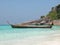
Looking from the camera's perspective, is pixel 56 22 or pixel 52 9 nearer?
pixel 56 22

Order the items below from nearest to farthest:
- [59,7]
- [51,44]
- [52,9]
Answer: [51,44] → [59,7] → [52,9]

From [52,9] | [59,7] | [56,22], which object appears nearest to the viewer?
[56,22]

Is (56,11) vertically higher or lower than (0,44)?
Answer: higher

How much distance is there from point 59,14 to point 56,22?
→ 36.0 feet

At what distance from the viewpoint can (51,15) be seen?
8712 cm

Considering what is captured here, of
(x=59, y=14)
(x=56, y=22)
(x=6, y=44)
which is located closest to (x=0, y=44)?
(x=6, y=44)

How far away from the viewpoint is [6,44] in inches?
540

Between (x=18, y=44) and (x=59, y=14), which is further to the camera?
(x=59, y=14)

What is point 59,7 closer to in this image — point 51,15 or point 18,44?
point 51,15

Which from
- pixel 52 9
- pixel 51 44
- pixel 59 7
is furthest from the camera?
pixel 52 9

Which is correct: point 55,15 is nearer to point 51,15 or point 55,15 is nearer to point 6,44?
point 51,15

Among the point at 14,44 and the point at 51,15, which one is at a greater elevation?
the point at 51,15

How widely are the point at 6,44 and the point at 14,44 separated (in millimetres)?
502

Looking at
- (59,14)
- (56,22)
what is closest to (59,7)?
(59,14)
